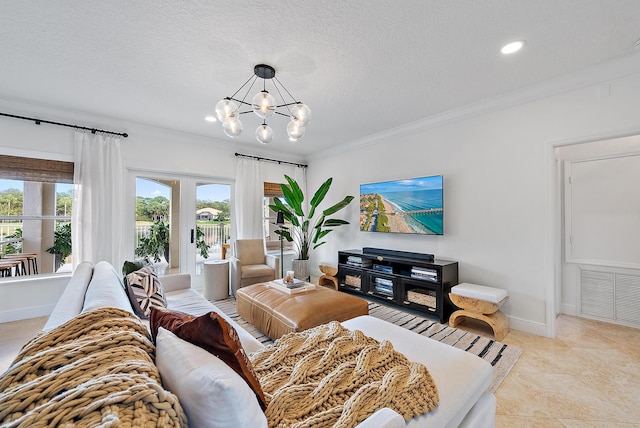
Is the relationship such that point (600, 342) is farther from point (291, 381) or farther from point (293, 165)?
point (293, 165)

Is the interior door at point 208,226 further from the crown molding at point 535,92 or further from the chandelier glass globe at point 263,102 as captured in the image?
the crown molding at point 535,92

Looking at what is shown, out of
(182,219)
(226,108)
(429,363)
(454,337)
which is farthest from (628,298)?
(182,219)

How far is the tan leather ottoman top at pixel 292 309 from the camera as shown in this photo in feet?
7.37

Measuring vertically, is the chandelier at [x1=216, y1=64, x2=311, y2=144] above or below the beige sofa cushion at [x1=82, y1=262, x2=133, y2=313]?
above

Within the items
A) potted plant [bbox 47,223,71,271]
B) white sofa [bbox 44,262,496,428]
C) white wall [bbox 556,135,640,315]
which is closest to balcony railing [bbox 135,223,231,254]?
potted plant [bbox 47,223,71,271]

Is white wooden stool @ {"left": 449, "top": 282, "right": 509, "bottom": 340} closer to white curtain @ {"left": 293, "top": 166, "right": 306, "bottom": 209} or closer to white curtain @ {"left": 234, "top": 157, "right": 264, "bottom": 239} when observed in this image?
white curtain @ {"left": 234, "top": 157, "right": 264, "bottom": 239}

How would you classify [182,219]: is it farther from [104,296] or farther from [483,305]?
[483,305]

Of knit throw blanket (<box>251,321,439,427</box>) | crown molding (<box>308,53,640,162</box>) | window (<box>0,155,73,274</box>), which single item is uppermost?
crown molding (<box>308,53,640,162</box>)

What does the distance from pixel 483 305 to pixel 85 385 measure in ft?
10.2

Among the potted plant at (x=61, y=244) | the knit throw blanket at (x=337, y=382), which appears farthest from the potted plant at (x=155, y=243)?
the knit throw blanket at (x=337, y=382)

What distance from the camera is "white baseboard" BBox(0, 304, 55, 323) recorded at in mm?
3055

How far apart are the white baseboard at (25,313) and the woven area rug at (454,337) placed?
210 cm

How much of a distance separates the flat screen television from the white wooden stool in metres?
0.84

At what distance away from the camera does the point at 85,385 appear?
61 centimetres
